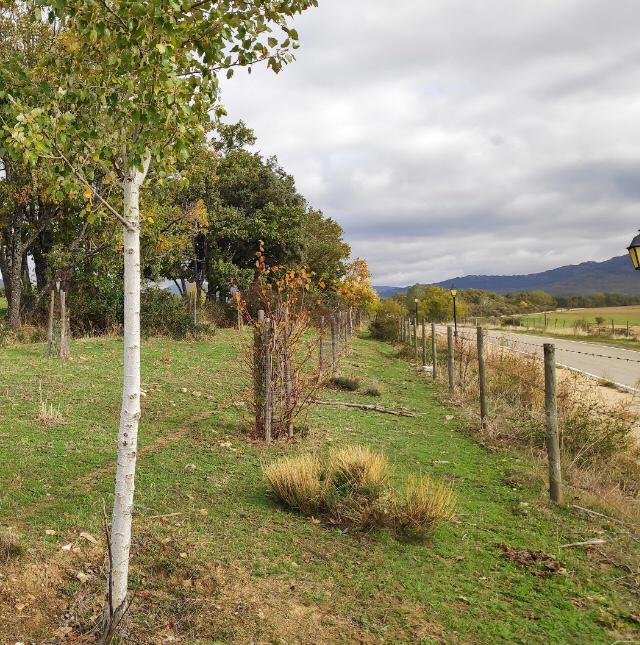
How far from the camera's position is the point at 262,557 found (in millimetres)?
4715

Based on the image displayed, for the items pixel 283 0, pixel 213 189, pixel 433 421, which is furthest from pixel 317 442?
pixel 213 189

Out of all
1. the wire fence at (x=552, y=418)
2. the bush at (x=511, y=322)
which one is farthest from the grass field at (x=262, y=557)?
the bush at (x=511, y=322)

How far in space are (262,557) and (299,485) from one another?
113 centimetres

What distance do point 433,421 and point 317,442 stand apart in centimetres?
341

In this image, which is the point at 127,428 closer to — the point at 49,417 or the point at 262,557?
the point at 262,557

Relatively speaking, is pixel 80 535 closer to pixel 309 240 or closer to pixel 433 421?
pixel 433 421

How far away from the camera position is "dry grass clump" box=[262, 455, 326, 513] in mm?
5734

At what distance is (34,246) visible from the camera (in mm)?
21453

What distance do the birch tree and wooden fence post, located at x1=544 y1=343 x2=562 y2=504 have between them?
476 cm

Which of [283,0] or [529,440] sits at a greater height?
[283,0]

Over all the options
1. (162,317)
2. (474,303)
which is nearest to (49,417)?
(162,317)

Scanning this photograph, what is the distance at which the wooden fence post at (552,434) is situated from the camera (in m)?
6.57

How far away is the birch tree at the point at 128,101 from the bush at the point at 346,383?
10724mm

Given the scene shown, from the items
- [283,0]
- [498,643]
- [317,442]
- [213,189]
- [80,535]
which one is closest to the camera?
[283,0]
